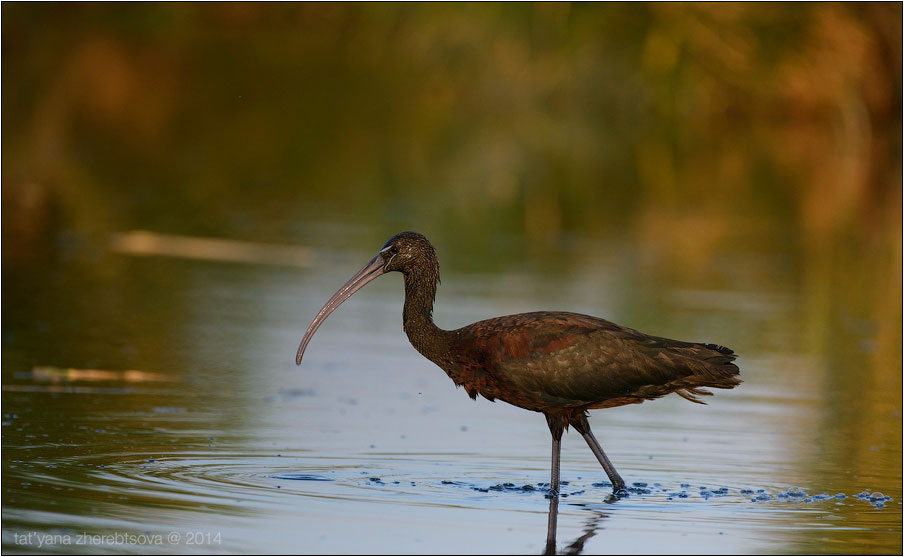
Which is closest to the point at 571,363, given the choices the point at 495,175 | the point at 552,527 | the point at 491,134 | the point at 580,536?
the point at 552,527

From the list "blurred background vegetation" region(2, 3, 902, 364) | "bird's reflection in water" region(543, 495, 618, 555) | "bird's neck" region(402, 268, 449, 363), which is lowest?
"bird's reflection in water" region(543, 495, 618, 555)

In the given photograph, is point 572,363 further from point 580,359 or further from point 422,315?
point 422,315

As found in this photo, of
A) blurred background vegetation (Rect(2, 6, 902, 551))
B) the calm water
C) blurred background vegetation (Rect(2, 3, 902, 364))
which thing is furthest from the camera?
blurred background vegetation (Rect(2, 3, 902, 364))

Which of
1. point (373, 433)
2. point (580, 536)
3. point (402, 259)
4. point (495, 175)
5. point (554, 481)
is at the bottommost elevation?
point (580, 536)

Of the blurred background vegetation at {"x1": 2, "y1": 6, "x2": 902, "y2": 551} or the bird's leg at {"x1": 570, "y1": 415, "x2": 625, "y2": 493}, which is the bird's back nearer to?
the bird's leg at {"x1": 570, "y1": 415, "x2": 625, "y2": 493}

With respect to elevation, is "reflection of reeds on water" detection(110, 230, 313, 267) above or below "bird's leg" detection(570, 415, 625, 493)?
above

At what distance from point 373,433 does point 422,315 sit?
4.05 feet

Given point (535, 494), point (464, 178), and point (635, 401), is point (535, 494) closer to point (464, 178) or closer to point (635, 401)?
point (635, 401)

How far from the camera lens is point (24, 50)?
3114 cm

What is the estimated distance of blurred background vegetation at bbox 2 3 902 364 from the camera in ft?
71.9

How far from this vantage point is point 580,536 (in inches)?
312

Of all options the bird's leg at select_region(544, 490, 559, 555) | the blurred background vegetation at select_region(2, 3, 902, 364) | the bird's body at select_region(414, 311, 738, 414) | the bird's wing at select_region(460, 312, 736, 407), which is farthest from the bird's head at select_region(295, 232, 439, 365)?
the blurred background vegetation at select_region(2, 3, 902, 364)

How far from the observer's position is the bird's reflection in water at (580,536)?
25.0 feet

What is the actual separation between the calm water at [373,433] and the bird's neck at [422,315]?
2.27 ft
